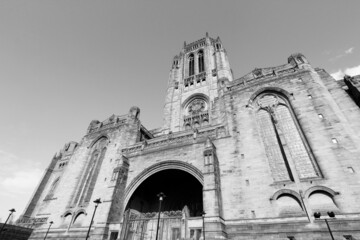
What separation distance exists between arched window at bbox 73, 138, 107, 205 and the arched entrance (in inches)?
247

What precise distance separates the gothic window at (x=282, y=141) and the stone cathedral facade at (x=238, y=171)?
9 centimetres

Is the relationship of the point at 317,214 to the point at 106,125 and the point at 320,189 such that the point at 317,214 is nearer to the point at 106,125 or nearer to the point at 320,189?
the point at 320,189

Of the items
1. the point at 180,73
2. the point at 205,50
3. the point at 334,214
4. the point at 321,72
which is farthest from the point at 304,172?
the point at 205,50

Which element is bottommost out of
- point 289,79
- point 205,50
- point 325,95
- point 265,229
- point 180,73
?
point 265,229

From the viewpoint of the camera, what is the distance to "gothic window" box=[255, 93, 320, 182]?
46.1 feet

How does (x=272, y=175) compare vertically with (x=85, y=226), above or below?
above

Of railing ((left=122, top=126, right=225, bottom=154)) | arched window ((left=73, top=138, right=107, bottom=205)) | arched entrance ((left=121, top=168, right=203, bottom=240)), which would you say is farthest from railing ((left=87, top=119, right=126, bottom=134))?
arched entrance ((left=121, top=168, right=203, bottom=240))

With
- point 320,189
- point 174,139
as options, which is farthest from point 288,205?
point 174,139

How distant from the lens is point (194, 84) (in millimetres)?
36750

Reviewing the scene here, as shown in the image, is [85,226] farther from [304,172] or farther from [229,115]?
[304,172]

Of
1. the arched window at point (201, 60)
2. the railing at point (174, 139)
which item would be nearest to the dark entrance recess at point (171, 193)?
the railing at point (174, 139)

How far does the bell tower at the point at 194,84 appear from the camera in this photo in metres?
31.1

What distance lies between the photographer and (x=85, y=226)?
18.3m

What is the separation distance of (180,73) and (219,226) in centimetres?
3454
